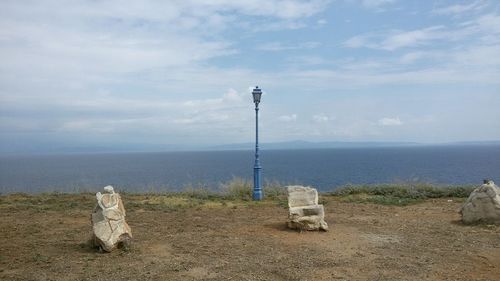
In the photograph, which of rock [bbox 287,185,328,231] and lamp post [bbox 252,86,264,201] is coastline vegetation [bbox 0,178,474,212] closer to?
lamp post [bbox 252,86,264,201]

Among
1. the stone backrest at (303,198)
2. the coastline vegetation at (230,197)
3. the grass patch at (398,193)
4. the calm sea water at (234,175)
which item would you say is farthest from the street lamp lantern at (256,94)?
the stone backrest at (303,198)

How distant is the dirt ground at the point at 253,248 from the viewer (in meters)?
7.41

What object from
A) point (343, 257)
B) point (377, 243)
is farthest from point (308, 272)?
point (377, 243)

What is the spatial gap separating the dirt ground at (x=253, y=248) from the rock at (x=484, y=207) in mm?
282

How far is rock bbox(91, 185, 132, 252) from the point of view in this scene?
8.51m

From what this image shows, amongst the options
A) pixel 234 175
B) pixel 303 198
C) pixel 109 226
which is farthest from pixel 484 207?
pixel 234 175

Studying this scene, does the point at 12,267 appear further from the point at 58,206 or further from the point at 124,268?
the point at 58,206

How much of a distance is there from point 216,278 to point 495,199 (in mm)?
6843

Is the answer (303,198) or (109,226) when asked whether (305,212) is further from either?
(109,226)

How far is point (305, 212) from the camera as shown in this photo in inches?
407

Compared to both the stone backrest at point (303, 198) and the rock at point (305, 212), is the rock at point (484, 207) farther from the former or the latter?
the stone backrest at point (303, 198)

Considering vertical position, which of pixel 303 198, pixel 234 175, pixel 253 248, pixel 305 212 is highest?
pixel 303 198

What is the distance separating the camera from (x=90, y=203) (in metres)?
15.0

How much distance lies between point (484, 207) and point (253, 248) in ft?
17.9
